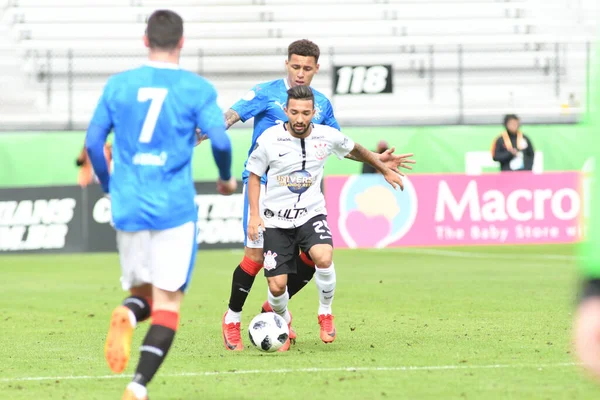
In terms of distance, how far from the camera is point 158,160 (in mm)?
5590

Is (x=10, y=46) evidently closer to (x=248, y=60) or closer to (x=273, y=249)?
(x=248, y=60)

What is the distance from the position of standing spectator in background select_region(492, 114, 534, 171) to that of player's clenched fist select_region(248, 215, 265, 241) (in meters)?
12.6

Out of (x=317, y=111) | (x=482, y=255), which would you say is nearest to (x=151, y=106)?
(x=317, y=111)

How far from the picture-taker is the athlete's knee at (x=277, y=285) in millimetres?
7852

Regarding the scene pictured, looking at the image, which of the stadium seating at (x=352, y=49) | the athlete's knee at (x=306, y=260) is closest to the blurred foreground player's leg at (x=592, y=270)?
the athlete's knee at (x=306, y=260)

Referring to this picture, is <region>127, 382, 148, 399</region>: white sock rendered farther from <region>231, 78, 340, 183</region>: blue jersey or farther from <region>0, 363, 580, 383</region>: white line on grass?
<region>231, 78, 340, 183</region>: blue jersey

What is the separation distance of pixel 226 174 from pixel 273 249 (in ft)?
7.17

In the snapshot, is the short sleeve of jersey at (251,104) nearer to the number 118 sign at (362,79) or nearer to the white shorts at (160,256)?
the white shorts at (160,256)

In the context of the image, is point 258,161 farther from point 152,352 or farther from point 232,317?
point 152,352

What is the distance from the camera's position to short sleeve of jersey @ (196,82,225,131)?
5.61 meters

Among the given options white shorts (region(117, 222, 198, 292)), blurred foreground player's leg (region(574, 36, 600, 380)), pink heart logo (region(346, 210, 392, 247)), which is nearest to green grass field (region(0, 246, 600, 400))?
white shorts (region(117, 222, 198, 292))

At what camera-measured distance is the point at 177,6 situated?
1025 inches

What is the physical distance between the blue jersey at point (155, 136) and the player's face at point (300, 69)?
7.85 ft

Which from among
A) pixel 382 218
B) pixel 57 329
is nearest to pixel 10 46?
pixel 382 218
